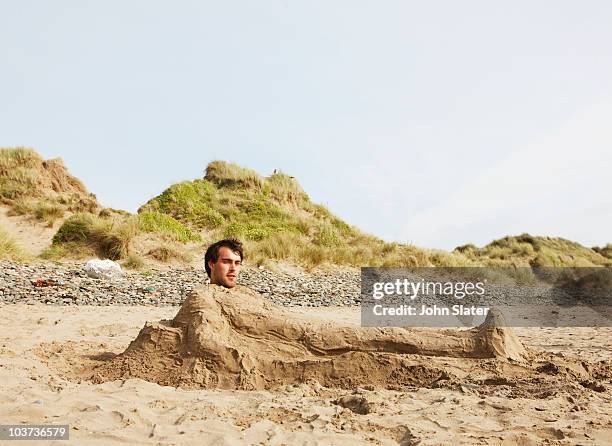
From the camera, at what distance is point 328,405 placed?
4457 millimetres

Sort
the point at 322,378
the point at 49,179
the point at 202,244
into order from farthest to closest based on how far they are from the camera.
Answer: the point at 49,179 < the point at 202,244 < the point at 322,378

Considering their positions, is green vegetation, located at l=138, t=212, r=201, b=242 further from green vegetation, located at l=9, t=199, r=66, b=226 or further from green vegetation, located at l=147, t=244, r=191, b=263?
green vegetation, located at l=9, t=199, r=66, b=226

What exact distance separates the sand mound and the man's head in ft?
1.04

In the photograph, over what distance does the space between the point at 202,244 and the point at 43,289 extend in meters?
7.14

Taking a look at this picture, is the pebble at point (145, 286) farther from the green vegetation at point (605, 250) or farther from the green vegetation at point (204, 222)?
the green vegetation at point (605, 250)

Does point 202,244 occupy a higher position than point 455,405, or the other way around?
point 202,244

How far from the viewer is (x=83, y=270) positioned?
12609 mm

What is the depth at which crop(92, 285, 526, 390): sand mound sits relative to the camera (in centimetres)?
511

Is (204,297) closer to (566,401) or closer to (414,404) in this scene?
(414,404)

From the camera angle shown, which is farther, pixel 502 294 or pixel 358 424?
pixel 502 294

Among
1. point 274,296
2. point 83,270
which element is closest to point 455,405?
point 274,296

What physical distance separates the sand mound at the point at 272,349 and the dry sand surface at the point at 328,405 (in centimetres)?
7

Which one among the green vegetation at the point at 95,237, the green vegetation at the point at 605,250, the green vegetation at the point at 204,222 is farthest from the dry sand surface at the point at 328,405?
the green vegetation at the point at 605,250

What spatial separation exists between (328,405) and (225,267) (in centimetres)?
212
